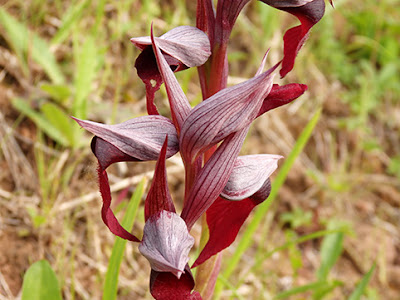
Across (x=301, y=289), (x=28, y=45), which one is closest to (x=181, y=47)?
(x=301, y=289)

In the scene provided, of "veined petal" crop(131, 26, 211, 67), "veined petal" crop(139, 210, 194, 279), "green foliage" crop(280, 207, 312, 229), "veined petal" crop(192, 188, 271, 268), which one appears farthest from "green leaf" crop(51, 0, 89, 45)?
"veined petal" crop(139, 210, 194, 279)

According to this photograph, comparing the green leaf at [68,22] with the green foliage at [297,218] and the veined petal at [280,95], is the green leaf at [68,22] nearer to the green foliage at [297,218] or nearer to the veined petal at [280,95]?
the green foliage at [297,218]

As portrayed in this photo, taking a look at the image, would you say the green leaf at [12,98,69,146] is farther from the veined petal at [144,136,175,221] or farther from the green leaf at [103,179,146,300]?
the veined petal at [144,136,175,221]

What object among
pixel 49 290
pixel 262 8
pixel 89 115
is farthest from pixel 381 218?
pixel 49 290

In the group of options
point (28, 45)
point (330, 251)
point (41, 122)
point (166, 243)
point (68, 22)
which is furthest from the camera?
point (68, 22)

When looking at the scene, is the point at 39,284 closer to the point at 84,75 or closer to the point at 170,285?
the point at 170,285
